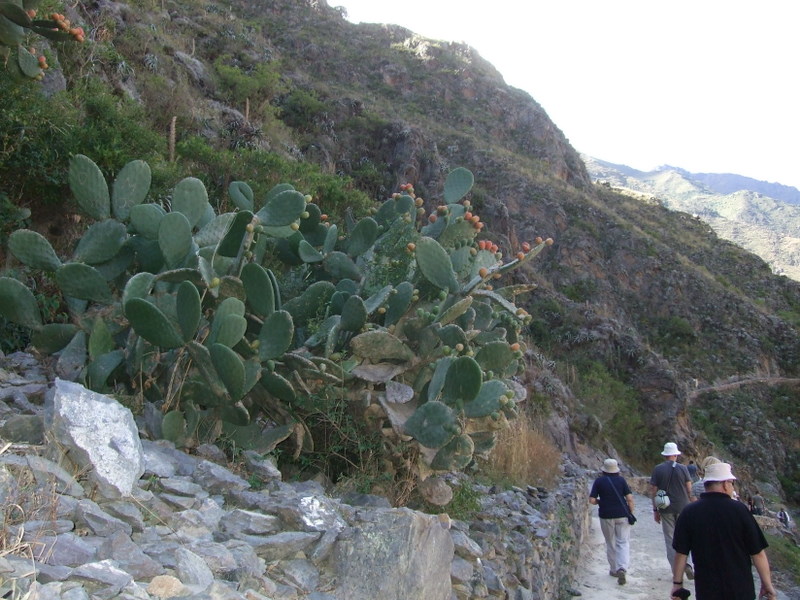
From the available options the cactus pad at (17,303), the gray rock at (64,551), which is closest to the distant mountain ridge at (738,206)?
the cactus pad at (17,303)

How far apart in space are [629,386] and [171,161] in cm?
1741

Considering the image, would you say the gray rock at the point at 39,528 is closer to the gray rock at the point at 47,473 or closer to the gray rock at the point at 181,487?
the gray rock at the point at 47,473

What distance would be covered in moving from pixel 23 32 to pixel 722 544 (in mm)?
5934

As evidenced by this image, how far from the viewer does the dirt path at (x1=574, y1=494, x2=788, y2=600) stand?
6082mm

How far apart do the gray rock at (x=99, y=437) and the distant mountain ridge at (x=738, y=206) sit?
5233 cm

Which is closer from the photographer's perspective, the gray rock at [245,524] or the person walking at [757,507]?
the gray rock at [245,524]

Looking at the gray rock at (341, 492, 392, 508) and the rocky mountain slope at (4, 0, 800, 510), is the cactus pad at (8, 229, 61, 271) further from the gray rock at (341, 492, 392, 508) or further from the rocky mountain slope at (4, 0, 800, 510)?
the rocky mountain slope at (4, 0, 800, 510)

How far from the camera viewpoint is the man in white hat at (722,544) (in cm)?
340

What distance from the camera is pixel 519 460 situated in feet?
23.7

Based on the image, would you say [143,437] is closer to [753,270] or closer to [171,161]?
[171,161]

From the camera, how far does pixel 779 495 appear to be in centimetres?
2081

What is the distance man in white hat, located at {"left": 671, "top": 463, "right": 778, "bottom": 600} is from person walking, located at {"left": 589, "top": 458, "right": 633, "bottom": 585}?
2.90m

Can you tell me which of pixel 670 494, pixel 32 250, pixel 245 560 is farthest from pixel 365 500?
pixel 670 494

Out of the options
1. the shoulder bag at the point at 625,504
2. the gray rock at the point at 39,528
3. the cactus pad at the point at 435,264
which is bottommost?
the shoulder bag at the point at 625,504
